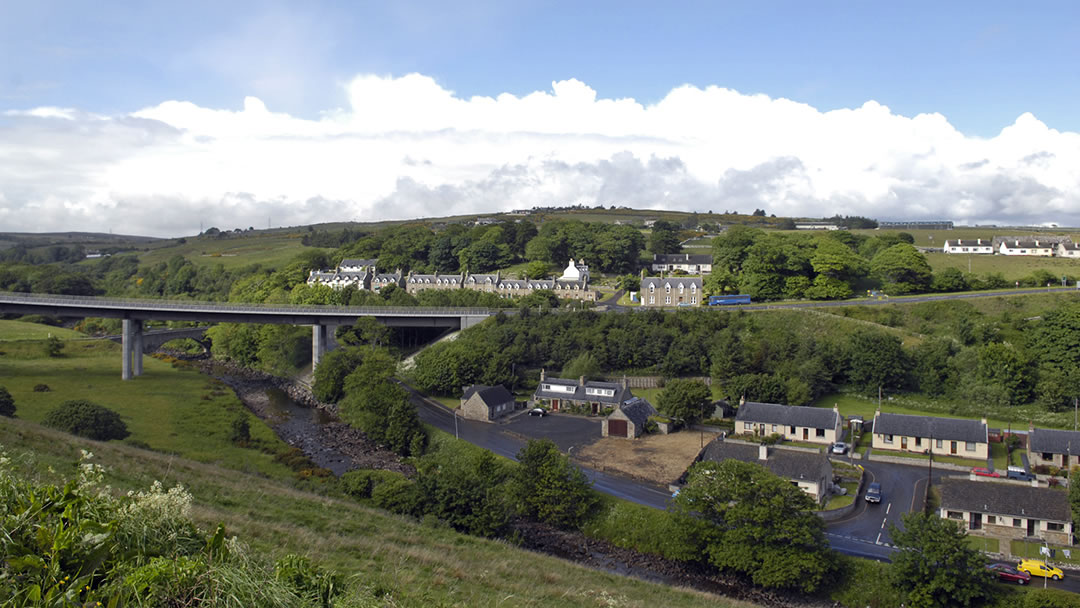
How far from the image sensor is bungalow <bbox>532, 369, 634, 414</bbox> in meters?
50.1

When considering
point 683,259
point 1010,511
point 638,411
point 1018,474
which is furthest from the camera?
point 683,259

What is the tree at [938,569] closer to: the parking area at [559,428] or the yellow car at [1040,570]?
the yellow car at [1040,570]

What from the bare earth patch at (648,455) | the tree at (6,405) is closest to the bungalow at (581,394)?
the bare earth patch at (648,455)

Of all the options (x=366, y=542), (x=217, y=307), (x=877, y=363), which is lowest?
(x=366, y=542)

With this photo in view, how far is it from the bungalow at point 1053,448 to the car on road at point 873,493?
10167mm

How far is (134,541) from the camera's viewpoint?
738 cm

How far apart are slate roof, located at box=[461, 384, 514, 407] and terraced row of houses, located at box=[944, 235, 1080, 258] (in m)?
79.5

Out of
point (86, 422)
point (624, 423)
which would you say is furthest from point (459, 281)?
point (86, 422)

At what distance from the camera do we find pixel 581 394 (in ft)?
168

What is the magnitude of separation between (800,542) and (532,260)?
75597 millimetres

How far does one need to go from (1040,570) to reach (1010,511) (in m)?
4.05

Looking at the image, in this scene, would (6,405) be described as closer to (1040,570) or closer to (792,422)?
(792,422)

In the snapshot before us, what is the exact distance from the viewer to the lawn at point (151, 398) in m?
39.4

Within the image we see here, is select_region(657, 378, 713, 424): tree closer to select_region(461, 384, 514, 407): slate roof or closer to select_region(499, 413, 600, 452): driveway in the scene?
select_region(499, 413, 600, 452): driveway
